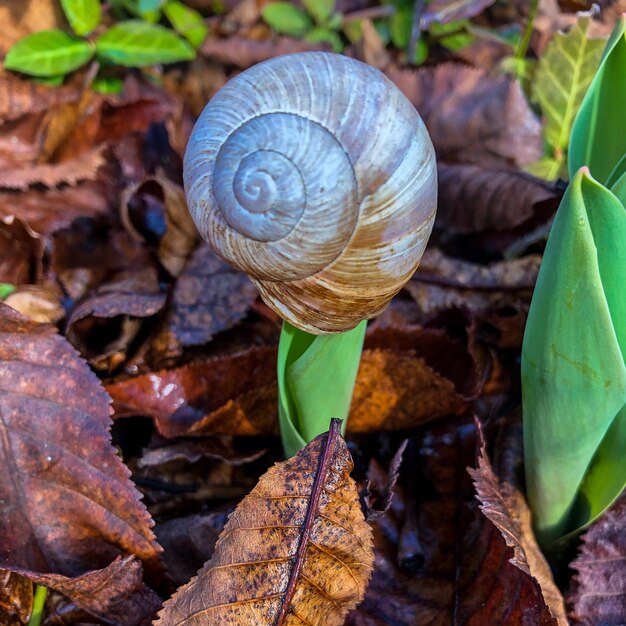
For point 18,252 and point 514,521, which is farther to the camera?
point 18,252

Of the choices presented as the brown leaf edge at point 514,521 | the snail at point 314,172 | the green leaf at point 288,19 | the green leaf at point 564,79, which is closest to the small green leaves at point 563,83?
the green leaf at point 564,79

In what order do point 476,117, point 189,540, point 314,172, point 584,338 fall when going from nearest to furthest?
1. point 314,172
2. point 584,338
3. point 189,540
4. point 476,117

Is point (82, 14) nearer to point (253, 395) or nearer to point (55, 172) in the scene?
point (55, 172)

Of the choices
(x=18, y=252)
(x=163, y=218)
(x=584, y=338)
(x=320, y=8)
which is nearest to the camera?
(x=584, y=338)

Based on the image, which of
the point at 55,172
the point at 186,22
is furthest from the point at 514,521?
the point at 186,22

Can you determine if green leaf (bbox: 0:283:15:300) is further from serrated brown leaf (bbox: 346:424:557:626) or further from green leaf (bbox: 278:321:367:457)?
Result: serrated brown leaf (bbox: 346:424:557:626)

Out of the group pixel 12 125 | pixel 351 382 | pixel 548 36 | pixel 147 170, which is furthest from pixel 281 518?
pixel 548 36

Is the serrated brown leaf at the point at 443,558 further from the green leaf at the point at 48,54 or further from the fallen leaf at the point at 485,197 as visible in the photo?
the green leaf at the point at 48,54

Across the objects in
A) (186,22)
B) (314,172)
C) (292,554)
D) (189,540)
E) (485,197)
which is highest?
(314,172)
